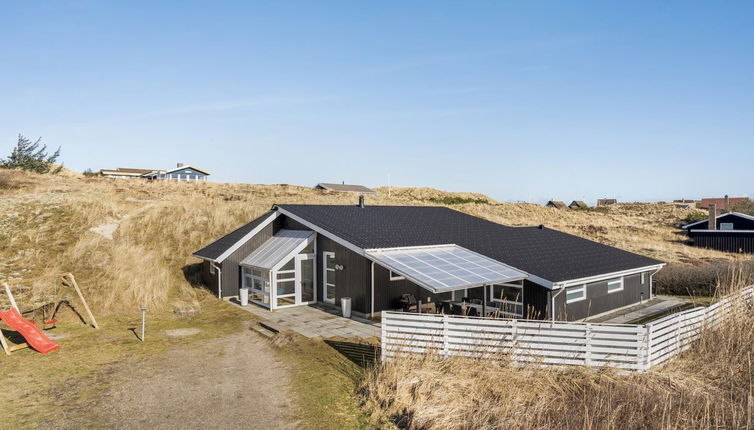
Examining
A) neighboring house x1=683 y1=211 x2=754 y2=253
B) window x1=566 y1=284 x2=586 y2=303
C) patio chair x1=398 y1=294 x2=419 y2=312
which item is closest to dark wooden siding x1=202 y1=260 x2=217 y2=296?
patio chair x1=398 y1=294 x2=419 y2=312

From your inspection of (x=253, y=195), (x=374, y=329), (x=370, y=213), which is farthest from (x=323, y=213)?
(x=253, y=195)

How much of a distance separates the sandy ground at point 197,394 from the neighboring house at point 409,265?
5065 millimetres

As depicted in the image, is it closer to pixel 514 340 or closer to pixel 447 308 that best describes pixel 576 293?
pixel 447 308

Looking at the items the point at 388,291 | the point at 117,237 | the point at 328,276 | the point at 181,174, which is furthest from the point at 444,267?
the point at 181,174

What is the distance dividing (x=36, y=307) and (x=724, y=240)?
48.5 meters

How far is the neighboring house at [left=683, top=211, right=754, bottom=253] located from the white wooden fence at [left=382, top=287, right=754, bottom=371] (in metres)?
35.0

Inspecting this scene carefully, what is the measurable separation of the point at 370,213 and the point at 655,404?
15263 mm

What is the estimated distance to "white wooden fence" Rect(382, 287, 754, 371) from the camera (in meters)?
10.5

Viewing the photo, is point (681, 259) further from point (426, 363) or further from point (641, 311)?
point (426, 363)

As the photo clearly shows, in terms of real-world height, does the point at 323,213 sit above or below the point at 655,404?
above

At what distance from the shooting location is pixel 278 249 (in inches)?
747

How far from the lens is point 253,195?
44.6 meters

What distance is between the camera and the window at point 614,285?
58.9ft

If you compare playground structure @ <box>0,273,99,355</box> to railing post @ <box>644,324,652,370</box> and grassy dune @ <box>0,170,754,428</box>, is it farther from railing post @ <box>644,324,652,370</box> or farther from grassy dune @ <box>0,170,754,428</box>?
railing post @ <box>644,324,652,370</box>
